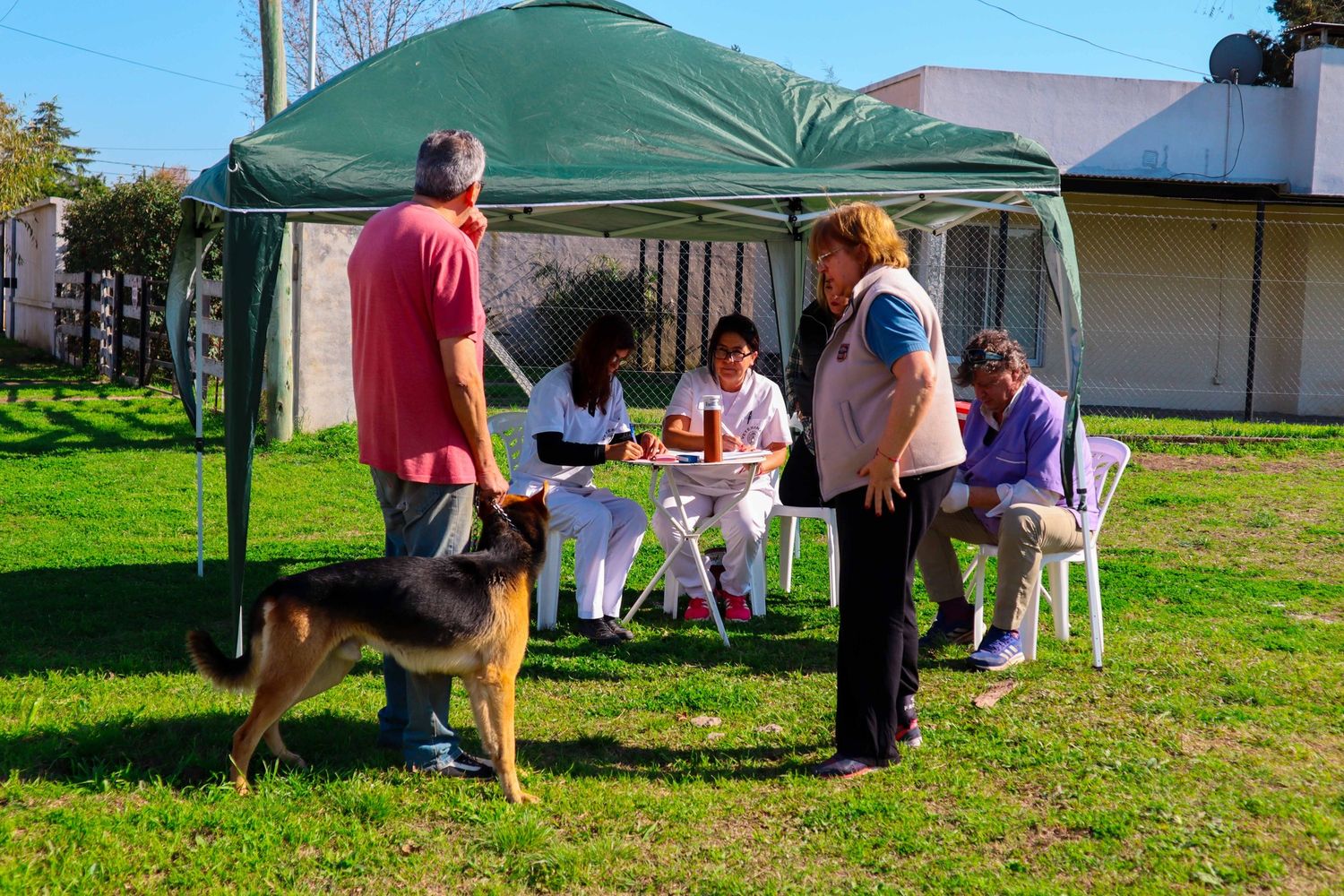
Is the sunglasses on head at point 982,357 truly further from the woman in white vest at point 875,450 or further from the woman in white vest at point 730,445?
the woman in white vest at point 875,450

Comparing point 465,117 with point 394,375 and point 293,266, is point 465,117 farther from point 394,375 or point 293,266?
point 293,266

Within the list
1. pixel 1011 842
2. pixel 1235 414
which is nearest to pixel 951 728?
pixel 1011 842

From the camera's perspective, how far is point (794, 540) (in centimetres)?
659

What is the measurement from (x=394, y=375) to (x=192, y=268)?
3340 millimetres

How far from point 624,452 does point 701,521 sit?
699 millimetres

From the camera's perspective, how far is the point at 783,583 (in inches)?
254

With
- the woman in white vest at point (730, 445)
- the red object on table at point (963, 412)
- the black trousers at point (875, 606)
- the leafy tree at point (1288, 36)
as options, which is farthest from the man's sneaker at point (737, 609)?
the leafy tree at point (1288, 36)

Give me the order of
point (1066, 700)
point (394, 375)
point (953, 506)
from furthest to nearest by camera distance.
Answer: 1. point (953, 506)
2. point (1066, 700)
3. point (394, 375)

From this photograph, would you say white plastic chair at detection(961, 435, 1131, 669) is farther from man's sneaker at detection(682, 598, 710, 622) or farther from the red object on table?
man's sneaker at detection(682, 598, 710, 622)

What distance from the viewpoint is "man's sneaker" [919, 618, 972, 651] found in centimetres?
530

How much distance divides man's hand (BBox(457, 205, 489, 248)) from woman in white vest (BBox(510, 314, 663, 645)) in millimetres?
1600

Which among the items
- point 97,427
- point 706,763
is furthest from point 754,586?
point 97,427

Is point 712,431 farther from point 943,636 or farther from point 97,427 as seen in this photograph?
point 97,427

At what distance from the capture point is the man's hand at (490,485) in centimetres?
361
